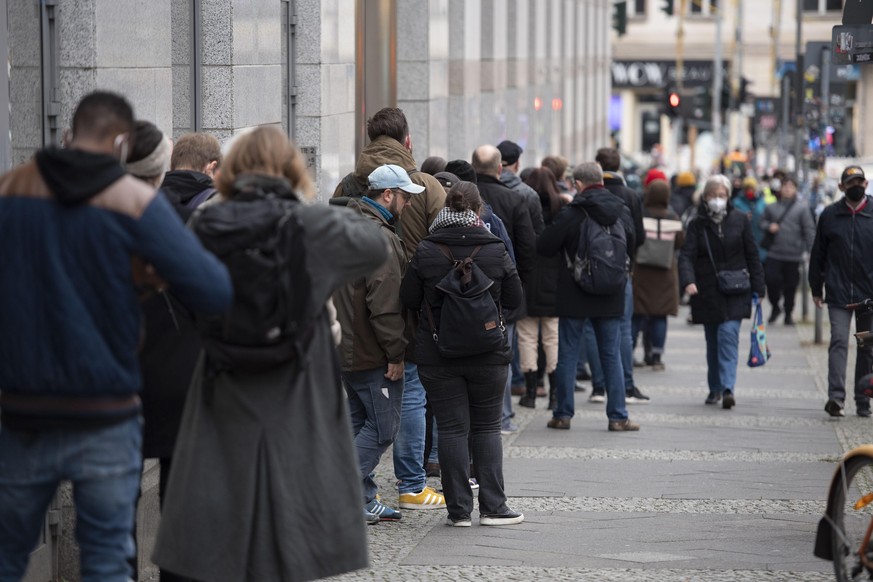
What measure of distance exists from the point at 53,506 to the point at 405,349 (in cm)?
209

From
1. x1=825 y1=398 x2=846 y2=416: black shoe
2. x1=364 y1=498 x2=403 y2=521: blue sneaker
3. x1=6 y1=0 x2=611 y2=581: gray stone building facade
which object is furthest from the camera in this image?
x1=825 y1=398 x2=846 y2=416: black shoe

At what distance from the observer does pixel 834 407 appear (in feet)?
41.9

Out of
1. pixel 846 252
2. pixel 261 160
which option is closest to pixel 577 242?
pixel 846 252

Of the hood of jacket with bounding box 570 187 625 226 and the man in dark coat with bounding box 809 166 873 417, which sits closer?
the hood of jacket with bounding box 570 187 625 226

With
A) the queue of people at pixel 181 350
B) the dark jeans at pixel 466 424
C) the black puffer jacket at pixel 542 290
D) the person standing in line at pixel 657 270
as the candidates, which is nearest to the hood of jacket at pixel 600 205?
the black puffer jacket at pixel 542 290

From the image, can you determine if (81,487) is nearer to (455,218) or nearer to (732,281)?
(455,218)

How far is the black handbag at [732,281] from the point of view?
515 inches

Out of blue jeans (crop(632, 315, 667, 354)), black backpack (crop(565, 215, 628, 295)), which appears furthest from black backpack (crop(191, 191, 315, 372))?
blue jeans (crop(632, 315, 667, 354))

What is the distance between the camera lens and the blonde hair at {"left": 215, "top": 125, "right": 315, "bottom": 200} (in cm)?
514

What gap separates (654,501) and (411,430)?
1499 mm

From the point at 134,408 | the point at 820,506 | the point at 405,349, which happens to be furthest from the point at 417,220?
the point at 134,408

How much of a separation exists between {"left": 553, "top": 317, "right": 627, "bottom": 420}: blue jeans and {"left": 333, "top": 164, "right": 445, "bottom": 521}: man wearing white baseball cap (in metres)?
3.67

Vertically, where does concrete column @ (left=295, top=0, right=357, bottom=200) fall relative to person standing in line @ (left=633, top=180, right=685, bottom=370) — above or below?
above

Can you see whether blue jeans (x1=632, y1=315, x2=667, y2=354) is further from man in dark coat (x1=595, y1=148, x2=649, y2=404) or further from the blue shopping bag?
the blue shopping bag
